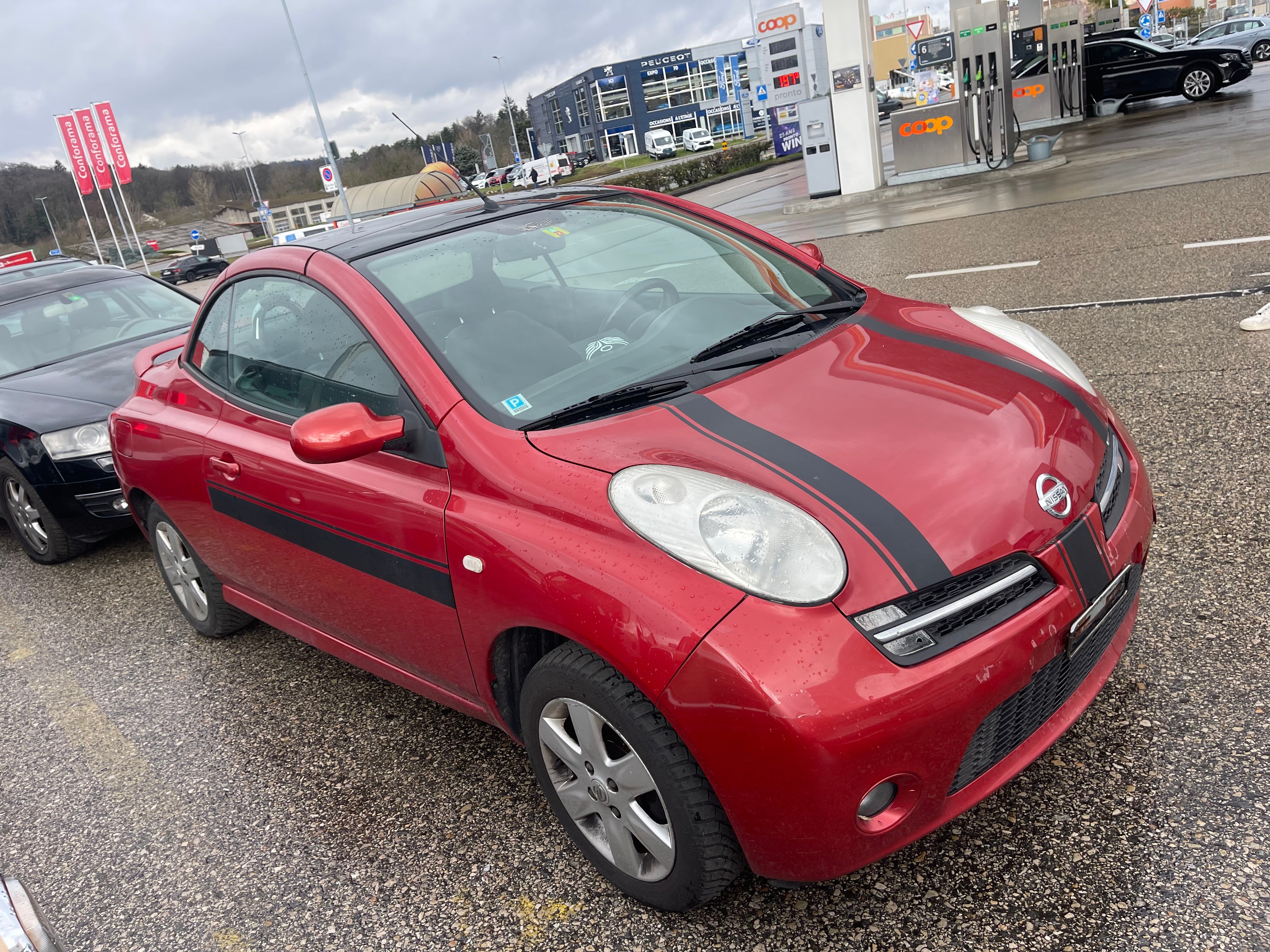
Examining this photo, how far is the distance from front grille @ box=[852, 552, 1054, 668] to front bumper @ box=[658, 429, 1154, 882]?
18 millimetres

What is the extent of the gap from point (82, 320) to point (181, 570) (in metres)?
3.26

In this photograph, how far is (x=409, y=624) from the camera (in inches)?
97.4

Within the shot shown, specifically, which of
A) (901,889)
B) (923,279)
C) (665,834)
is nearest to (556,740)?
(665,834)

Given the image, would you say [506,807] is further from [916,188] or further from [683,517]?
[916,188]

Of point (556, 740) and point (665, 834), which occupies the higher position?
point (556, 740)

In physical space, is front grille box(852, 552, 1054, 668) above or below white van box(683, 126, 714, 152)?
below

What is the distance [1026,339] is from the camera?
107 inches

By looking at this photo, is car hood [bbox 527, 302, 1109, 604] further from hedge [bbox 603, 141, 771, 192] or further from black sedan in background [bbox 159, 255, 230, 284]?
black sedan in background [bbox 159, 255, 230, 284]

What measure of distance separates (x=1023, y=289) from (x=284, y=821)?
20.6 feet

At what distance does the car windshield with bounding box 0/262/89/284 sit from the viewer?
6883 millimetres

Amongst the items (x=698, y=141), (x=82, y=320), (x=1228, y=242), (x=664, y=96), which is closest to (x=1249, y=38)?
(x=1228, y=242)

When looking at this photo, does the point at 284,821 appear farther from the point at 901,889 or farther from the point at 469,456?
the point at 901,889


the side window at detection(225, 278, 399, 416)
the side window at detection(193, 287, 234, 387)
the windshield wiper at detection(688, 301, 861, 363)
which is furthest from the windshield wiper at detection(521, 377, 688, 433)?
the side window at detection(193, 287, 234, 387)

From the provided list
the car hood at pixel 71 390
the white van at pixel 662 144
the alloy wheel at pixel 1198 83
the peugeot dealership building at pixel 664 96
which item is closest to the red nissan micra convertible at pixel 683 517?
the car hood at pixel 71 390
